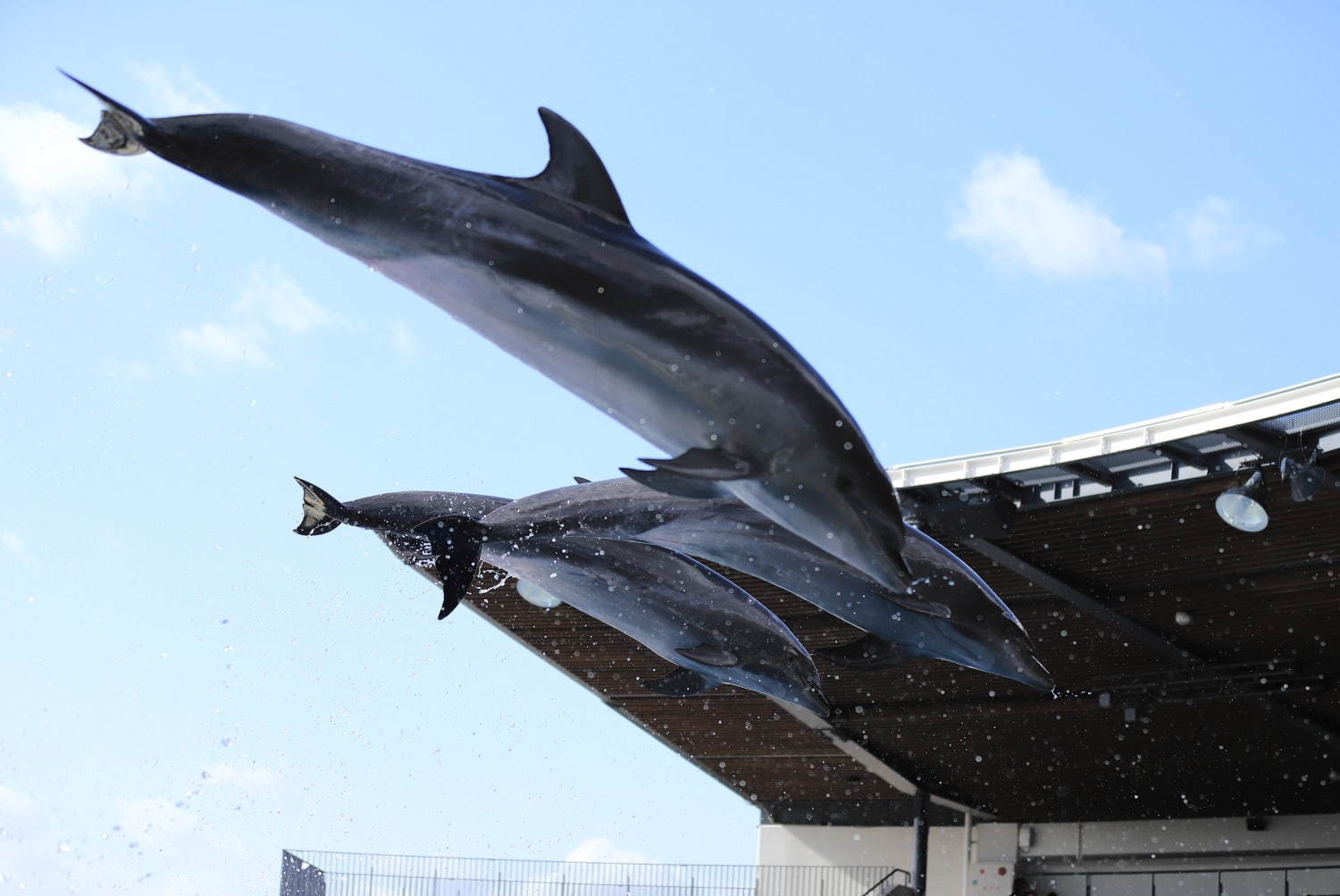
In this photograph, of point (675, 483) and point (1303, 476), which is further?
point (1303, 476)

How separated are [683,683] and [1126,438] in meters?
7.46

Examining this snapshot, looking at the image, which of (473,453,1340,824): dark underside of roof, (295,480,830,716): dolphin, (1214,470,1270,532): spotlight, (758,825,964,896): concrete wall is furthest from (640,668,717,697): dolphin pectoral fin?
(758,825,964,896): concrete wall

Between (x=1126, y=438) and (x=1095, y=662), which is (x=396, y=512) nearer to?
(x=1126, y=438)

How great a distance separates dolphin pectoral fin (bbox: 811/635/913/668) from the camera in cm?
856

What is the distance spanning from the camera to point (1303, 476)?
1380cm

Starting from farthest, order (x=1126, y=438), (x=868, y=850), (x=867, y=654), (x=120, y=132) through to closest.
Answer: (x=868, y=850), (x=1126, y=438), (x=867, y=654), (x=120, y=132)

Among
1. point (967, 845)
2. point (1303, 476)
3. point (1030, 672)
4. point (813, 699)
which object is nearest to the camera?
point (1030, 672)

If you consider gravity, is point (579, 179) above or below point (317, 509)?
above

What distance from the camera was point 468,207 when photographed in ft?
18.2

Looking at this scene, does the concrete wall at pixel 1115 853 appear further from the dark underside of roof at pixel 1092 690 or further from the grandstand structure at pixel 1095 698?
the dark underside of roof at pixel 1092 690

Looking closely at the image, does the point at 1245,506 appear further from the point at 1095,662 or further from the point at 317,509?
the point at 317,509

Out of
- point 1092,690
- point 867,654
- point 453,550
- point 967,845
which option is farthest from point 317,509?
point 967,845

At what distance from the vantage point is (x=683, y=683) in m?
9.38

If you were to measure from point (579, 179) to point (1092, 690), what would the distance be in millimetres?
18092
